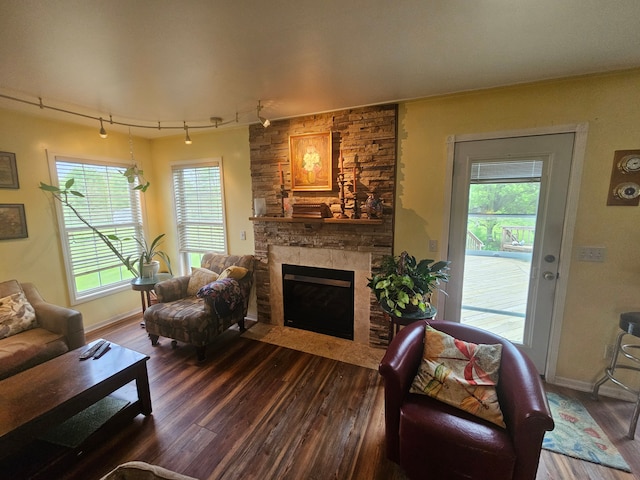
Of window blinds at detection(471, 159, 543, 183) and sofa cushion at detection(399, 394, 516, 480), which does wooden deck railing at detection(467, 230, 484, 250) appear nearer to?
window blinds at detection(471, 159, 543, 183)

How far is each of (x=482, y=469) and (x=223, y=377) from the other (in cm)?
201

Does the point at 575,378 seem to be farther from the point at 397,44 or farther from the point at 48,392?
the point at 48,392

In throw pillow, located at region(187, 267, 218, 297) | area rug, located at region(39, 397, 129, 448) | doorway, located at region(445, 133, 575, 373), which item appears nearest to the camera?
area rug, located at region(39, 397, 129, 448)

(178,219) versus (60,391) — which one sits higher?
(178,219)

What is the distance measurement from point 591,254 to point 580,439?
1.31 m

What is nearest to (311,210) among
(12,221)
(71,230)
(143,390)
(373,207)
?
(373,207)

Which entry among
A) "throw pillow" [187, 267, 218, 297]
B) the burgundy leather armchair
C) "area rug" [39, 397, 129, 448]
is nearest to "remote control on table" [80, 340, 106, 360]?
"area rug" [39, 397, 129, 448]

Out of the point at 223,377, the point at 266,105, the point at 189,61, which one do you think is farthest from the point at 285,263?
the point at 189,61

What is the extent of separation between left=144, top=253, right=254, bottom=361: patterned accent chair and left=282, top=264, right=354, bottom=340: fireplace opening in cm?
52

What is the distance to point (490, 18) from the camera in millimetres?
1352

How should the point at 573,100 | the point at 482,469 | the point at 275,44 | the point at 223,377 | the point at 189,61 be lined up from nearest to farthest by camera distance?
the point at 482,469 → the point at 275,44 → the point at 189,61 → the point at 573,100 → the point at 223,377

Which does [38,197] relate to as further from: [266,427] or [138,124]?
[266,427]

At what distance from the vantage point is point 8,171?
263 cm

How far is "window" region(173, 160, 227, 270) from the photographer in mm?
3604
